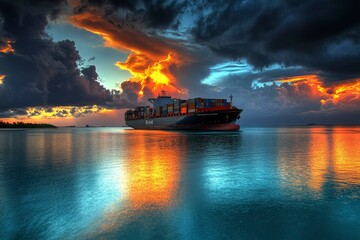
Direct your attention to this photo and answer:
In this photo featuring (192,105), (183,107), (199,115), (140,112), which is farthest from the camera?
(140,112)

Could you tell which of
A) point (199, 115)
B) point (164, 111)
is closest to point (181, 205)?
point (199, 115)

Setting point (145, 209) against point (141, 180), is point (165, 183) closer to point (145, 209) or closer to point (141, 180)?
point (141, 180)

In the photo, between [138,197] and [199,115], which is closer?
[138,197]

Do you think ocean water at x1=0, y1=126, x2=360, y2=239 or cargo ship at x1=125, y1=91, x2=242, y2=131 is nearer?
ocean water at x1=0, y1=126, x2=360, y2=239

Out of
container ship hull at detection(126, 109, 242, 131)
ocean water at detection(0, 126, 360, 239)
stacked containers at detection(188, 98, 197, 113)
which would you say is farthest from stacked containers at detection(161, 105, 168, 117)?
ocean water at detection(0, 126, 360, 239)

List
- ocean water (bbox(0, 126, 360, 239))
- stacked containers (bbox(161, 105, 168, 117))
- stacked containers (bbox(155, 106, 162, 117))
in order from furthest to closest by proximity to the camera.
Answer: stacked containers (bbox(155, 106, 162, 117))
stacked containers (bbox(161, 105, 168, 117))
ocean water (bbox(0, 126, 360, 239))

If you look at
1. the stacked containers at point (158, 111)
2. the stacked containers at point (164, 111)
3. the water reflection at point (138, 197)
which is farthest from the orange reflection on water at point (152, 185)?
the stacked containers at point (158, 111)

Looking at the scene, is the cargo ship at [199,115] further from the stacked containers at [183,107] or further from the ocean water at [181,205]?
the ocean water at [181,205]

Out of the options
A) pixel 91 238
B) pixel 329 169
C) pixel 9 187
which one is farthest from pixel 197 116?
pixel 91 238

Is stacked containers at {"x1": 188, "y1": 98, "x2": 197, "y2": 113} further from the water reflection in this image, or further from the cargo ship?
the water reflection

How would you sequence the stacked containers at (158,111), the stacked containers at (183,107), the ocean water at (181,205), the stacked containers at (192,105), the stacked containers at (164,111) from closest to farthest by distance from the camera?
1. the ocean water at (181,205)
2. the stacked containers at (192,105)
3. the stacked containers at (183,107)
4. the stacked containers at (164,111)
5. the stacked containers at (158,111)

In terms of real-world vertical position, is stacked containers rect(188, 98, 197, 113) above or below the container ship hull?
above

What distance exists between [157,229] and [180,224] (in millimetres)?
902

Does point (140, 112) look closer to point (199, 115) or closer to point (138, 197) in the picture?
point (199, 115)
